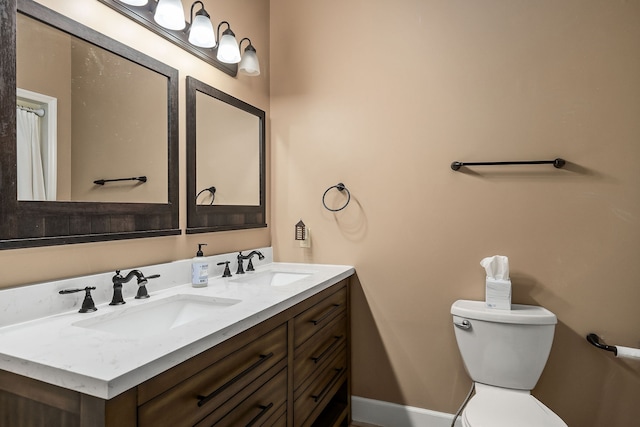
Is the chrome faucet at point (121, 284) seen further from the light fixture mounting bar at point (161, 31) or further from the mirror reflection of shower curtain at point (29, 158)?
the light fixture mounting bar at point (161, 31)

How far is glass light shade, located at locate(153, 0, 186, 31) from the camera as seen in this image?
4.76 feet

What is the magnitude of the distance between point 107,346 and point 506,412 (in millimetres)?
1406

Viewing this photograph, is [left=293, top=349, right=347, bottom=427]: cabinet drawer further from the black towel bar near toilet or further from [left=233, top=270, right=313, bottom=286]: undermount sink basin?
the black towel bar near toilet

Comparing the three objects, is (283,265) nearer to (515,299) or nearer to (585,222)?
(515,299)

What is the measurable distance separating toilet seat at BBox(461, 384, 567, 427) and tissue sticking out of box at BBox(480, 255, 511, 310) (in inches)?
14.7

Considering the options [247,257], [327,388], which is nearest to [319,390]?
[327,388]

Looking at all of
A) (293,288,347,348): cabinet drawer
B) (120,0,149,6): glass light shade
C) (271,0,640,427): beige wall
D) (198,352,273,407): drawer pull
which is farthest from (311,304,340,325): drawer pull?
(120,0,149,6): glass light shade

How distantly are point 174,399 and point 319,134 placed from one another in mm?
1689

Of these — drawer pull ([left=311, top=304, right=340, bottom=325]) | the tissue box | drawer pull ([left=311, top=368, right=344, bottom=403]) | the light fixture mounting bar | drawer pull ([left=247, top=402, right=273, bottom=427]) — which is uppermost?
the light fixture mounting bar

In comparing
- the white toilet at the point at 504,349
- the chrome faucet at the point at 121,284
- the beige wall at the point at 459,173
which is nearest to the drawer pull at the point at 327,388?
the beige wall at the point at 459,173

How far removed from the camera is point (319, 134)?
→ 2.23 metres

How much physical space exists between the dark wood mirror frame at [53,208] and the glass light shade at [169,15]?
0.16 metres

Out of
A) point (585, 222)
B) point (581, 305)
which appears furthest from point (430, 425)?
point (585, 222)

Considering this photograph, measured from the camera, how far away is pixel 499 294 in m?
1.70
